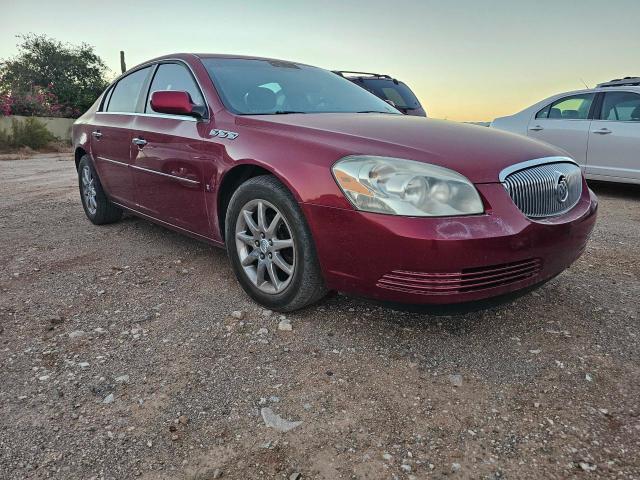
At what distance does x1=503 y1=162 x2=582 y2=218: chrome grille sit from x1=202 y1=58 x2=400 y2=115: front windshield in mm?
1370

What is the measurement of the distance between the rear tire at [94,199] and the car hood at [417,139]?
2432mm

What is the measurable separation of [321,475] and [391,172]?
4.16ft

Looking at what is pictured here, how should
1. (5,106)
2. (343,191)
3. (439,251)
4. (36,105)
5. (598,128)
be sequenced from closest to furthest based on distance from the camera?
(439,251)
(343,191)
(598,128)
(5,106)
(36,105)

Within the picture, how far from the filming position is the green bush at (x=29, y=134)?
54.2 feet

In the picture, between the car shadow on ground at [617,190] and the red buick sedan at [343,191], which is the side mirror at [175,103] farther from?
the car shadow on ground at [617,190]

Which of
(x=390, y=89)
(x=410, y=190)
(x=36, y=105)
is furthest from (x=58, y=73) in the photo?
(x=410, y=190)

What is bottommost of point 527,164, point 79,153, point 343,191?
point 79,153

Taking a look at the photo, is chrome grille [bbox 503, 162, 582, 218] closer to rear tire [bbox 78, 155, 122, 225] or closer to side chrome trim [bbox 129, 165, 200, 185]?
side chrome trim [bbox 129, 165, 200, 185]

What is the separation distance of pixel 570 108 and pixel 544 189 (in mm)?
5297

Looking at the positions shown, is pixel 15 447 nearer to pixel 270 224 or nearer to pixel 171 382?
pixel 171 382

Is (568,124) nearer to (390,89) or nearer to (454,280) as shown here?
(390,89)

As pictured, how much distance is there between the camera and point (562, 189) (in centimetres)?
259

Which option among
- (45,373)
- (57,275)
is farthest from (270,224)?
(57,275)

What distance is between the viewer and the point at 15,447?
1.79m
